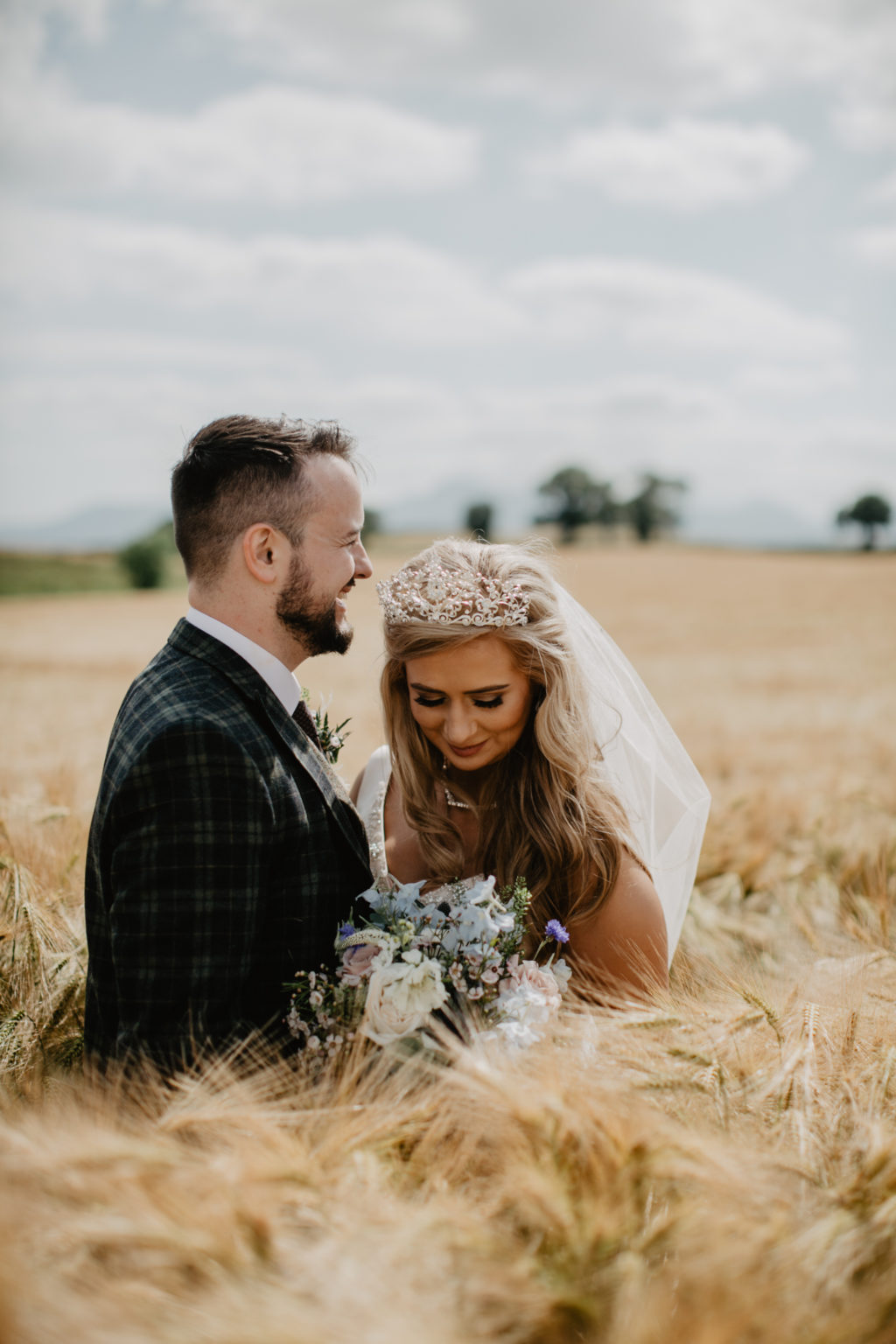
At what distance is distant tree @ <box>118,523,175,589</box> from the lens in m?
55.4

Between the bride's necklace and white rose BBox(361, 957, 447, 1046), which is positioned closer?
white rose BBox(361, 957, 447, 1046)

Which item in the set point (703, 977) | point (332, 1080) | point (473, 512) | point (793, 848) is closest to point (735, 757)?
point (793, 848)

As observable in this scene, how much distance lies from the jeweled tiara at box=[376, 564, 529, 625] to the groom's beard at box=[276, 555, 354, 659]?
428 millimetres

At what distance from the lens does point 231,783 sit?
2.48 metres

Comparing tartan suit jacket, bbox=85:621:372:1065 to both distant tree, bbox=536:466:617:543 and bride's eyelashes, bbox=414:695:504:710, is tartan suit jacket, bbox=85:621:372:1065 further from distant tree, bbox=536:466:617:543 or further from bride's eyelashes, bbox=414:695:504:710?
distant tree, bbox=536:466:617:543

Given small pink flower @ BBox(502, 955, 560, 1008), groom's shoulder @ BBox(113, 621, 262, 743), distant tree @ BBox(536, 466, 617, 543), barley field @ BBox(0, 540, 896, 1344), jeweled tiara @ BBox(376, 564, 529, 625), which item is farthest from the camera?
distant tree @ BBox(536, 466, 617, 543)

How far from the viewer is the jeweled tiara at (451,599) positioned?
10.9ft

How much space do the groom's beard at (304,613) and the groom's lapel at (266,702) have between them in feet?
0.73

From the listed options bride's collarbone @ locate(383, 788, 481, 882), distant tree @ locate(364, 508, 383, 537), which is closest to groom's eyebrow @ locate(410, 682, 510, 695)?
bride's collarbone @ locate(383, 788, 481, 882)

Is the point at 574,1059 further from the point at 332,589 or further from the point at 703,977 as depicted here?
the point at 332,589

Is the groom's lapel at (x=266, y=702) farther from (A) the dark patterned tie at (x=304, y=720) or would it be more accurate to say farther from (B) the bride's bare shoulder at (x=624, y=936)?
(B) the bride's bare shoulder at (x=624, y=936)

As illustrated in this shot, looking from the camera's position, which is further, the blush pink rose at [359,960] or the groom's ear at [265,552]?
the groom's ear at [265,552]

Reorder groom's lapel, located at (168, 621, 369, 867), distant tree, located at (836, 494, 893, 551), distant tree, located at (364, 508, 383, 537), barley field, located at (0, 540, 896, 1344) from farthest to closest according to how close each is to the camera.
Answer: distant tree, located at (836, 494, 893, 551), distant tree, located at (364, 508, 383, 537), groom's lapel, located at (168, 621, 369, 867), barley field, located at (0, 540, 896, 1344)

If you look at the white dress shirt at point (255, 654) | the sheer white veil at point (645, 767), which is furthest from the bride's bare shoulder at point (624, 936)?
the white dress shirt at point (255, 654)
